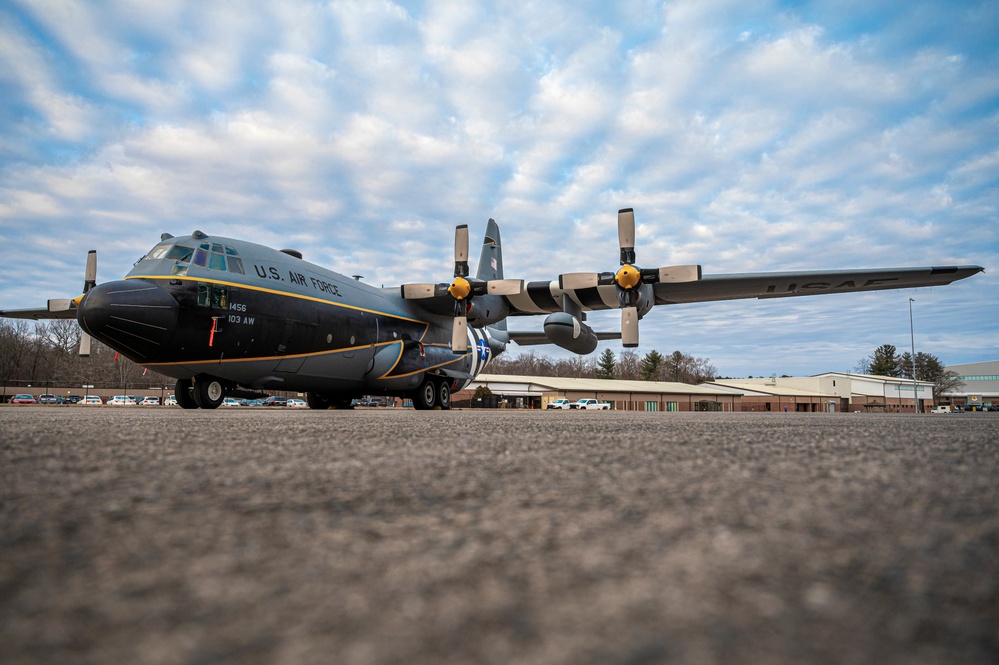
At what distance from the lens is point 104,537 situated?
3.45ft

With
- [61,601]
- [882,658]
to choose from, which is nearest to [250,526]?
[61,601]

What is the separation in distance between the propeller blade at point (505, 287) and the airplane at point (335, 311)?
0.12ft

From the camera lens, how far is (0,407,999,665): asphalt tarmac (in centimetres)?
64

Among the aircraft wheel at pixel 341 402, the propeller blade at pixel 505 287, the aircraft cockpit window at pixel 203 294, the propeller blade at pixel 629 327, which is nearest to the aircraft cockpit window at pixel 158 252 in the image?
the aircraft cockpit window at pixel 203 294

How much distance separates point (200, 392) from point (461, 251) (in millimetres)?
7707

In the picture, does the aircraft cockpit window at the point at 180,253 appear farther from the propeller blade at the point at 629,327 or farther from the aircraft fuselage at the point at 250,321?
the propeller blade at the point at 629,327

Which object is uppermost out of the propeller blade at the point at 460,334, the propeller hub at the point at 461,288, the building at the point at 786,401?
the propeller hub at the point at 461,288

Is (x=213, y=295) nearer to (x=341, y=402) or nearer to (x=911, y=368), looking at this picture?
(x=341, y=402)

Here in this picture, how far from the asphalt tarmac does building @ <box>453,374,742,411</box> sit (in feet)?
153

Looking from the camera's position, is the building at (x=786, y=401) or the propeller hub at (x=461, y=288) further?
the building at (x=786, y=401)

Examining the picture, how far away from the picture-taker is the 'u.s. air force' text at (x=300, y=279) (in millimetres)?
11637

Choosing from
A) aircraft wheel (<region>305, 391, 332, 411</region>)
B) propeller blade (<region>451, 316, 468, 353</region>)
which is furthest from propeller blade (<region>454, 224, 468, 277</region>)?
aircraft wheel (<region>305, 391, 332, 411</region>)

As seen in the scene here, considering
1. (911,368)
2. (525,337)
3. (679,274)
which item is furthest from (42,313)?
(911,368)

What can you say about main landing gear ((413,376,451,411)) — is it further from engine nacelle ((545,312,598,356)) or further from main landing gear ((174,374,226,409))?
main landing gear ((174,374,226,409))
